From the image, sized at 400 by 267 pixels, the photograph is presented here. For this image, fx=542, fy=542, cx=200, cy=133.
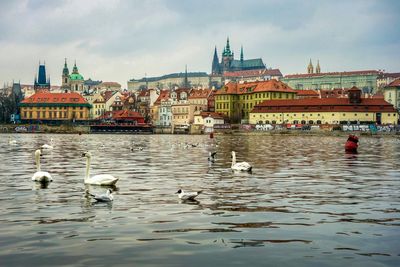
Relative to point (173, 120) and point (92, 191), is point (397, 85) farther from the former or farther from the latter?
point (92, 191)

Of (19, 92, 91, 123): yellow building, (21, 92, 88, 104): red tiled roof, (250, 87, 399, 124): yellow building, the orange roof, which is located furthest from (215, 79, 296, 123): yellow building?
(21, 92, 88, 104): red tiled roof

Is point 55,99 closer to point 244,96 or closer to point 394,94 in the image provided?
point 244,96

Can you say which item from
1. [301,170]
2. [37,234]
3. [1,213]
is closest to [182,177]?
[301,170]

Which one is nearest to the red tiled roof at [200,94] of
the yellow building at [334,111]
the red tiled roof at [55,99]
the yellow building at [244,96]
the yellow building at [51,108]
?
the yellow building at [244,96]

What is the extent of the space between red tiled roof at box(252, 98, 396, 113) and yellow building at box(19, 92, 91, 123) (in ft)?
222

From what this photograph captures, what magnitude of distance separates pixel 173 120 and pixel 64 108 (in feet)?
122

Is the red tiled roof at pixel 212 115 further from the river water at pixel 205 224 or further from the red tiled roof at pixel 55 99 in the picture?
the river water at pixel 205 224

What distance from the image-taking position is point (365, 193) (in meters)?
20.1

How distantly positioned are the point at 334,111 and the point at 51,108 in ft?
307

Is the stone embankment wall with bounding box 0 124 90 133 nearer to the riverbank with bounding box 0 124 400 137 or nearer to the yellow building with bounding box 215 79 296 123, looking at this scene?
the riverbank with bounding box 0 124 400 137

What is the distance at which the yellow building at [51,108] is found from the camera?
179m

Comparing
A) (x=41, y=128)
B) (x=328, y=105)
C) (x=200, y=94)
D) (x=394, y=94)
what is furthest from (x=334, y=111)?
(x=41, y=128)

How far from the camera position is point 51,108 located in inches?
7082

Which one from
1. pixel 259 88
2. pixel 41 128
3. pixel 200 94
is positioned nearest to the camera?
pixel 259 88
